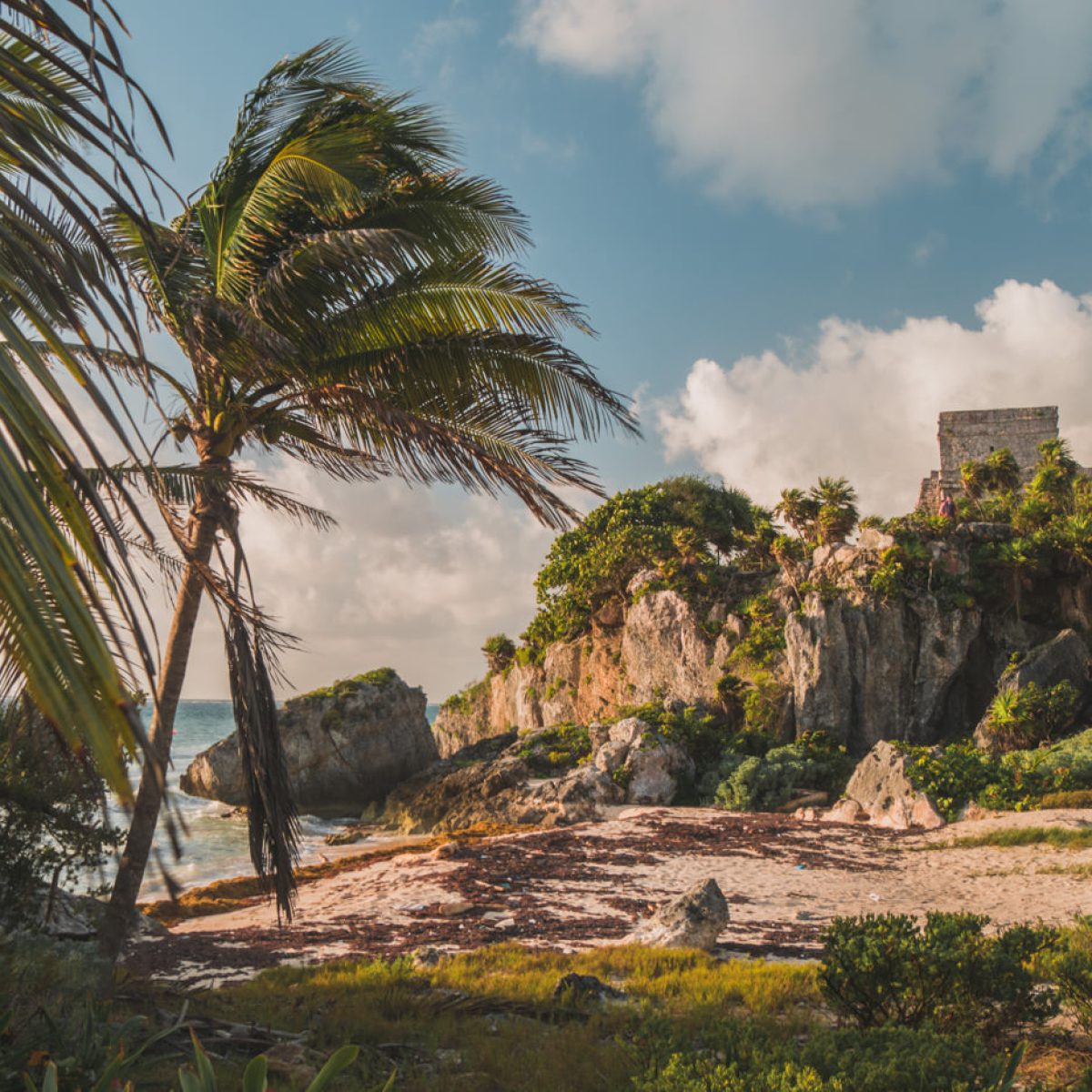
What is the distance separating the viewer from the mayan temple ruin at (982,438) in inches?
1663

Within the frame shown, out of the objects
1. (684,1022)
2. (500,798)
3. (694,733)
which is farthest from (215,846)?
(684,1022)

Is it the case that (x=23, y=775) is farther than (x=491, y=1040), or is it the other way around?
(x=23, y=775)

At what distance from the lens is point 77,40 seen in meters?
2.09

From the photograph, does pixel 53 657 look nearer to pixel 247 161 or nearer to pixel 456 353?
pixel 456 353

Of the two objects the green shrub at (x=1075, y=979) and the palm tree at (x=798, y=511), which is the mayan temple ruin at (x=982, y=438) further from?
the green shrub at (x=1075, y=979)

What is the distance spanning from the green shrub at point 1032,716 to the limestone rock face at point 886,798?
12.2 feet

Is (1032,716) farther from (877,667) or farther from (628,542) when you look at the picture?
(628,542)

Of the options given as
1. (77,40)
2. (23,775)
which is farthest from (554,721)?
(77,40)

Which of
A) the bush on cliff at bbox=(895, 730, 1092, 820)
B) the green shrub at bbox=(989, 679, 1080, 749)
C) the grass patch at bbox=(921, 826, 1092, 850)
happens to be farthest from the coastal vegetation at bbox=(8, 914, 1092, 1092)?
the green shrub at bbox=(989, 679, 1080, 749)

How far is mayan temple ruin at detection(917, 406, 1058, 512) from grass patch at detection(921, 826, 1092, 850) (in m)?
29.0

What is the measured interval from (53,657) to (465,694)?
46376 mm

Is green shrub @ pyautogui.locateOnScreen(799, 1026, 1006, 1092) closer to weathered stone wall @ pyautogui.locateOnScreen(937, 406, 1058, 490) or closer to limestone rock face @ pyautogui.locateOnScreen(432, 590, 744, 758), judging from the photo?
limestone rock face @ pyautogui.locateOnScreen(432, 590, 744, 758)

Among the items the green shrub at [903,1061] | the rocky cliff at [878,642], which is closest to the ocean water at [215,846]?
the green shrub at [903,1061]

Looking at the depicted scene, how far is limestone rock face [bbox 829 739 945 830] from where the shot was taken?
18.7 metres
